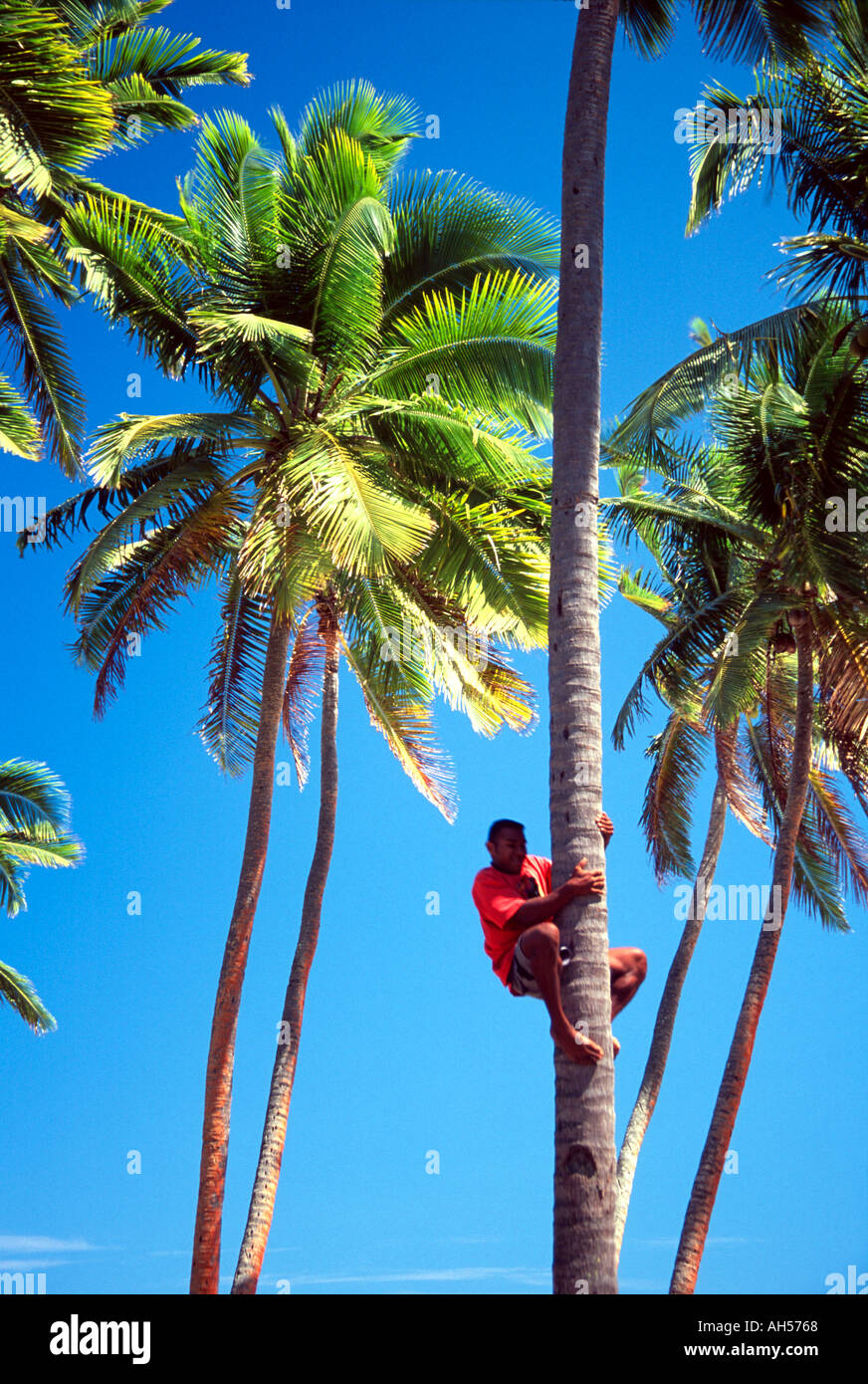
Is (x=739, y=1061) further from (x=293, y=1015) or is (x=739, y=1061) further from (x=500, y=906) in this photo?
(x=500, y=906)

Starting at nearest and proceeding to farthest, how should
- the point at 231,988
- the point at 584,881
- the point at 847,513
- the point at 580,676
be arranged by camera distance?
the point at 584,881 < the point at 580,676 < the point at 231,988 < the point at 847,513

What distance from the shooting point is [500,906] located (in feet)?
22.8

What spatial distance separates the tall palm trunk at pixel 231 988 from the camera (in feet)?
43.0

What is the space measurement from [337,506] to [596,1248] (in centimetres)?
780

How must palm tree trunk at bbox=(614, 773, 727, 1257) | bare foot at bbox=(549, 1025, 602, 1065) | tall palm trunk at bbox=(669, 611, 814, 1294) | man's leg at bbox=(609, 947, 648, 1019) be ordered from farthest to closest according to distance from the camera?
palm tree trunk at bbox=(614, 773, 727, 1257) → tall palm trunk at bbox=(669, 611, 814, 1294) → man's leg at bbox=(609, 947, 648, 1019) → bare foot at bbox=(549, 1025, 602, 1065)

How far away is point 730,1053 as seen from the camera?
15539 mm

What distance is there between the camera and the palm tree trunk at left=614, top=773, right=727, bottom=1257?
705 inches

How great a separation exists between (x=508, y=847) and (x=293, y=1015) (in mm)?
9610

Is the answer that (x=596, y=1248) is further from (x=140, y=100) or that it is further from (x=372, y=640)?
(x=140, y=100)

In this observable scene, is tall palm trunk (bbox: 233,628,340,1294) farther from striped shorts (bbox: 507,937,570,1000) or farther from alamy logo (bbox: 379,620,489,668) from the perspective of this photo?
striped shorts (bbox: 507,937,570,1000)

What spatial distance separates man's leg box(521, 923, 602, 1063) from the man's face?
82cm
